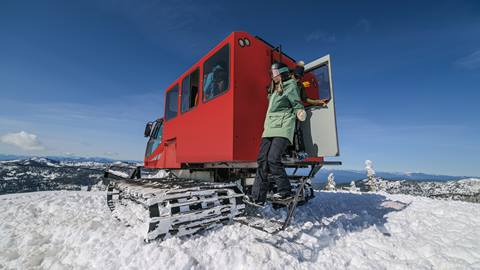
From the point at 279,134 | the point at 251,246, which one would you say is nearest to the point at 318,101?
the point at 279,134

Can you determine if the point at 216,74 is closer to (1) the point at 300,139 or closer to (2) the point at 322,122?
(1) the point at 300,139

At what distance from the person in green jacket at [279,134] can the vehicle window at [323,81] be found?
871 mm

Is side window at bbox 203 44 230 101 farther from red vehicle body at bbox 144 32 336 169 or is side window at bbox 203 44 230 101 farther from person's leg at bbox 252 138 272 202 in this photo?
person's leg at bbox 252 138 272 202

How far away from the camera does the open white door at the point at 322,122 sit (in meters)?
3.56

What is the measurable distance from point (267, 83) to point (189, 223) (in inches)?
111

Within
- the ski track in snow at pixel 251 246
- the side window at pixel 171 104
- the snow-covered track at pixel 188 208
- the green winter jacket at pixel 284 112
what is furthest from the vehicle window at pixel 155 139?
the green winter jacket at pixel 284 112

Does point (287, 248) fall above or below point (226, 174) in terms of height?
below

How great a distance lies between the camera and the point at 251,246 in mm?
2557

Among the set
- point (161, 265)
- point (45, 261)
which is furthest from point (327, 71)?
point (45, 261)

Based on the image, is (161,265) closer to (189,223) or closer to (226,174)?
(189,223)

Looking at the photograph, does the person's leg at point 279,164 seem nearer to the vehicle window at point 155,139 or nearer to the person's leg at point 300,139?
the person's leg at point 300,139

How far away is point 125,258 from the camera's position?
2283mm

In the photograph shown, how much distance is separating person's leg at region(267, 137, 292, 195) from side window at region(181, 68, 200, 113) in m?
2.53

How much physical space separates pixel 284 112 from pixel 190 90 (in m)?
2.72
